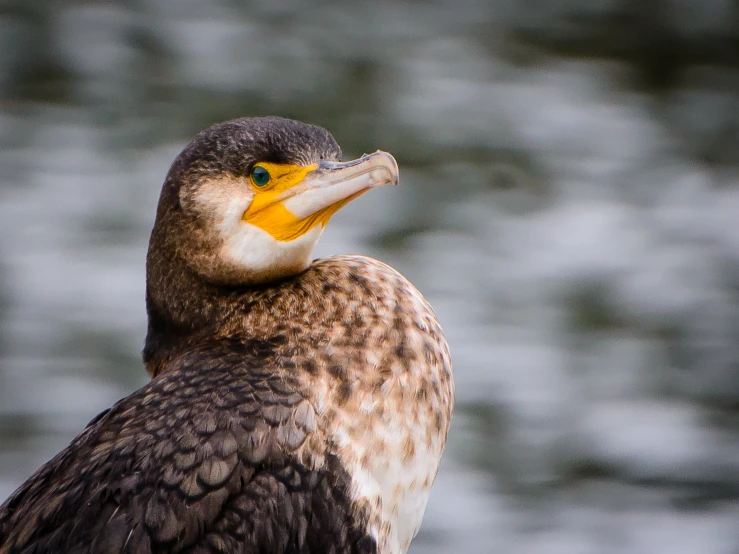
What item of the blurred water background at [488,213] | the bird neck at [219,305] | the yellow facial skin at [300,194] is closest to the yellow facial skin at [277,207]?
the yellow facial skin at [300,194]

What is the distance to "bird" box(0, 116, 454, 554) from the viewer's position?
2832mm

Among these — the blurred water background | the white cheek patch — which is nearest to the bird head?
the white cheek patch

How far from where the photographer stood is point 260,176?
10.3ft

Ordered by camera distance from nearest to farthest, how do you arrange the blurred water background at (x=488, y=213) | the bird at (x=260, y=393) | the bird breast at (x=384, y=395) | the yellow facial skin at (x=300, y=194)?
the bird at (x=260, y=393) → the bird breast at (x=384, y=395) → the yellow facial skin at (x=300, y=194) → the blurred water background at (x=488, y=213)

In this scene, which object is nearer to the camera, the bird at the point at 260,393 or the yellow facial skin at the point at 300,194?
the bird at the point at 260,393

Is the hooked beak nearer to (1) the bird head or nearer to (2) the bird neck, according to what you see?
(1) the bird head

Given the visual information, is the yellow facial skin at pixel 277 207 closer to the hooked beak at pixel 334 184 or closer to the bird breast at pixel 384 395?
the hooked beak at pixel 334 184

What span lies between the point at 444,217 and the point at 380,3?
3526 millimetres

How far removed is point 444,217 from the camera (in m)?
8.39

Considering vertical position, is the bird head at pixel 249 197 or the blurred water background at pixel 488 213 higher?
the bird head at pixel 249 197

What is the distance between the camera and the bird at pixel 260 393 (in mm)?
2832

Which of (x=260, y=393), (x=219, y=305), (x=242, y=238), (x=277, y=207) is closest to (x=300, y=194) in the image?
(x=277, y=207)

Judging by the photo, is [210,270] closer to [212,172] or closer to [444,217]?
[212,172]

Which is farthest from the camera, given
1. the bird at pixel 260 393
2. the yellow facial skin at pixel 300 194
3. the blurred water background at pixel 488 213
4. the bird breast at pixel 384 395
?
the blurred water background at pixel 488 213
